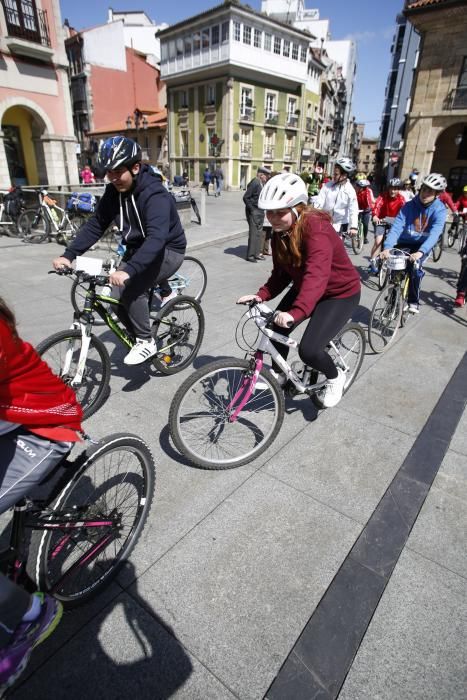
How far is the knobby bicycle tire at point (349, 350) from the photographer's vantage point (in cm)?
Result: 370

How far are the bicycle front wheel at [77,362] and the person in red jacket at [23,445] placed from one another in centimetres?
158

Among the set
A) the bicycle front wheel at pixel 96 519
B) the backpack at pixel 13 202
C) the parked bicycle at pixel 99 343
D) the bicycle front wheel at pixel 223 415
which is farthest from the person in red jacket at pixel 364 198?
the bicycle front wheel at pixel 96 519

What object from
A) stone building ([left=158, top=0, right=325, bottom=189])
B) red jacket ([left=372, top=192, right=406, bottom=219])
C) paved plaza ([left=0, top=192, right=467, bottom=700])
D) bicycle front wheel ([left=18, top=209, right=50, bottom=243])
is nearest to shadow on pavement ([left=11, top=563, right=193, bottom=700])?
paved plaza ([left=0, top=192, right=467, bottom=700])

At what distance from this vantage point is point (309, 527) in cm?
254

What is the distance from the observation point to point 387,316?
5453mm

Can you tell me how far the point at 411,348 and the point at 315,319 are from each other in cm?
285

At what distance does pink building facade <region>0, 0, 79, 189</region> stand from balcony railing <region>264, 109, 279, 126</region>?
26863mm

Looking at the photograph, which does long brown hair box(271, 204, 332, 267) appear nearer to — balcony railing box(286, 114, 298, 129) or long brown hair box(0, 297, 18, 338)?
long brown hair box(0, 297, 18, 338)

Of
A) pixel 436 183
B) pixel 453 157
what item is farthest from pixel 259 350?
pixel 453 157

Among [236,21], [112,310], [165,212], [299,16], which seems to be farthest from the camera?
[299,16]

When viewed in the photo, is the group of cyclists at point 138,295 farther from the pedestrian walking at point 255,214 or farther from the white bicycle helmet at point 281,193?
the pedestrian walking at point 255,214

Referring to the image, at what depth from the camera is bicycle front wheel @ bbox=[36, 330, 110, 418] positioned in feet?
10.3

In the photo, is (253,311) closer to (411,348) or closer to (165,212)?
(165,212)

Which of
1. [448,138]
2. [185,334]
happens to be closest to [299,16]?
[448,138]
